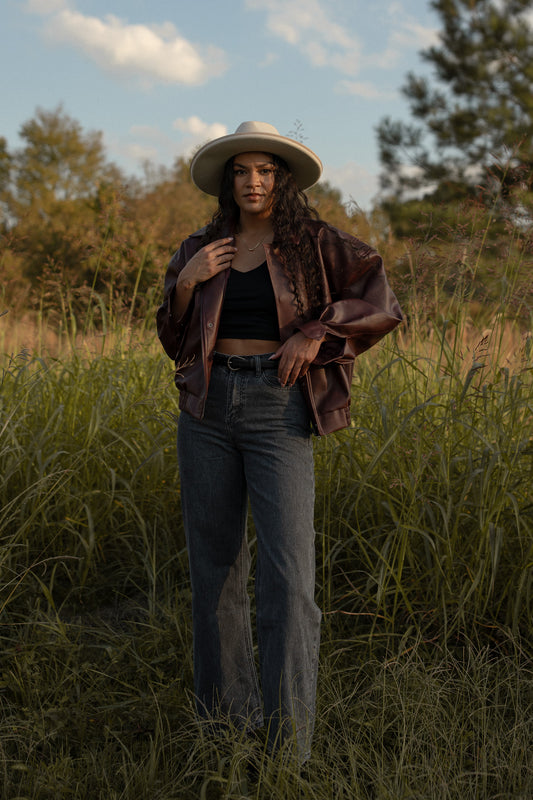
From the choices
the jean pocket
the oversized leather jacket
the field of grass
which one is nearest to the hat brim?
the oversized leather jacket

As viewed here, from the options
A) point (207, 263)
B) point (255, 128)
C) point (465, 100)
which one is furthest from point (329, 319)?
point (465, 100)

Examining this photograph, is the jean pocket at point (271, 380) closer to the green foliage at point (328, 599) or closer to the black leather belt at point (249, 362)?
the black leather belt at point (249, 362)

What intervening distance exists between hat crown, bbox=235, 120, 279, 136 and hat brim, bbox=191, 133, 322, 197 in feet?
0.11

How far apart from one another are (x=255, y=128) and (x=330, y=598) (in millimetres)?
1790

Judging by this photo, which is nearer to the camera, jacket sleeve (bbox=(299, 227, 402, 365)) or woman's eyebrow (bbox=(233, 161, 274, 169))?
jacket sleeve (bbox=(299, 227, 402, 365))

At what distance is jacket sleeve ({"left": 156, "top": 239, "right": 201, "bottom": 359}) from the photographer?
235 cm

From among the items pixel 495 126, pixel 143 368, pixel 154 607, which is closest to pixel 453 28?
pixel 495 126

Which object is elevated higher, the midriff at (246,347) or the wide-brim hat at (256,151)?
the wide-brim hat at (256,151)

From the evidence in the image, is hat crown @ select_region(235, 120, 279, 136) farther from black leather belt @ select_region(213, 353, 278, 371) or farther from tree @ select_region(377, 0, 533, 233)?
tree @ select_region(377, 0, 533, 233)

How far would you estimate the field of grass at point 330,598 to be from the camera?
211 cm

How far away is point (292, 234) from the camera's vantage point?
2213mm

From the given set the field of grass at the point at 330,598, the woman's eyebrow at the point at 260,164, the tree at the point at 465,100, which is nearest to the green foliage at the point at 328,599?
the field of grass at the point at 330,598

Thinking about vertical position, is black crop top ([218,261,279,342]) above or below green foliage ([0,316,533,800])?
above

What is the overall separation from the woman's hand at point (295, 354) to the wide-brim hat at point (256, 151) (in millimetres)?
637
